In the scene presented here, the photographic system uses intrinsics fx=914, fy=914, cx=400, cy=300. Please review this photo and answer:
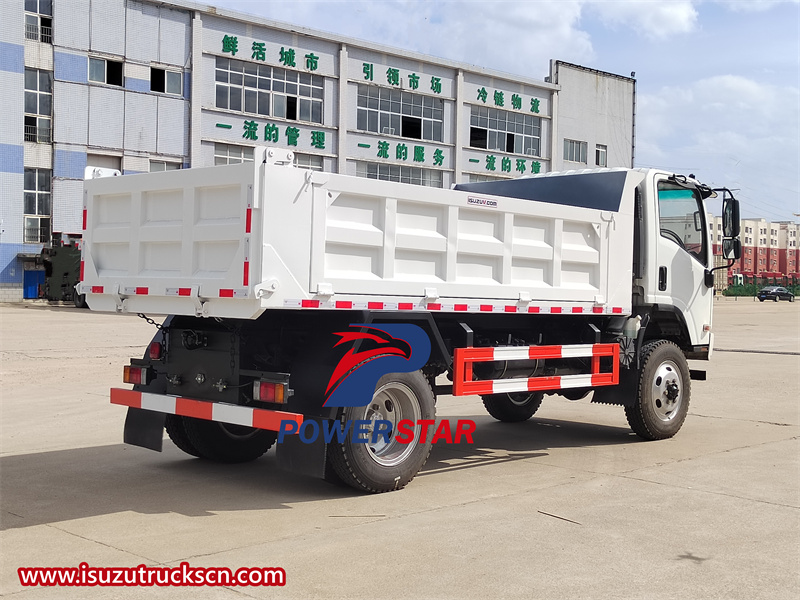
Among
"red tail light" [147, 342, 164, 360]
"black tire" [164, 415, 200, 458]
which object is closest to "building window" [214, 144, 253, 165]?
"black tire" [164, 415, 200, 458]

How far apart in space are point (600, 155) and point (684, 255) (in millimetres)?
54344

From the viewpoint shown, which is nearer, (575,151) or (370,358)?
(370,358)

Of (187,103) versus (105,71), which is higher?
(105,71)

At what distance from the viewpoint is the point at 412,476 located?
7477 millimetres

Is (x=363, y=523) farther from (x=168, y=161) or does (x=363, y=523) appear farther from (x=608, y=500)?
(x=168, y=161)

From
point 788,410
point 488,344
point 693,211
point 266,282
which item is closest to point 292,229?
point 266,282

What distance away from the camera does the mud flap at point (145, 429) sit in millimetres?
7785

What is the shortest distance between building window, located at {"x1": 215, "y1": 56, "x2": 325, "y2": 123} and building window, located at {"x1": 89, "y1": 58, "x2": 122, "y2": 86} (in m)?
4.61

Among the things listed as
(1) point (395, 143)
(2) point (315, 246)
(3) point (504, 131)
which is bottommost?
(2) point (315, 246)

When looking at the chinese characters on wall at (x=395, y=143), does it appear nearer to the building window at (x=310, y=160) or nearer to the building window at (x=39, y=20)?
the building window at (x=310, y=160)

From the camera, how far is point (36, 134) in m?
40.4

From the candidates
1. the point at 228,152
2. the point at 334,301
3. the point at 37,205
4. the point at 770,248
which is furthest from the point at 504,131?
the point at 770,248

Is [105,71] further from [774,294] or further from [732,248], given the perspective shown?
[774,294]

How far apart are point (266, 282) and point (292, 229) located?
445mm
